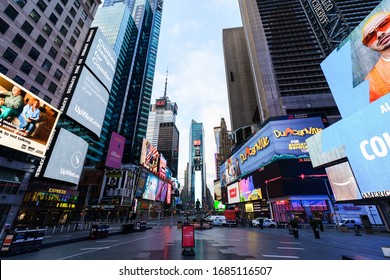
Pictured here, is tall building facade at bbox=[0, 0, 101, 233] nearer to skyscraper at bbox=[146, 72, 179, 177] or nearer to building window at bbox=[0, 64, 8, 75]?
building window at bbox=[0, 64, 8, 75]

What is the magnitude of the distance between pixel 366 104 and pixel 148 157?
2652 inches

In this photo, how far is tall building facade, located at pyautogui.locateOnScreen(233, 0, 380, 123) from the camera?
2496 inches

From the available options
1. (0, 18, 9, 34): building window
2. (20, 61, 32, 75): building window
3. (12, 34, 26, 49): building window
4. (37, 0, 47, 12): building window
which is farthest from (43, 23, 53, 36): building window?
(20, 61, 32, 75): building window

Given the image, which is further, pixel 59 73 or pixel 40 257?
pixel 59 73

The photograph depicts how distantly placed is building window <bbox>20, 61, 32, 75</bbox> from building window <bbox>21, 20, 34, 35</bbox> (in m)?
5.04

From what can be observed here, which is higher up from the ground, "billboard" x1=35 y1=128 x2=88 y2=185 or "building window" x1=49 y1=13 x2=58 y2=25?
"building window" x1=49 y1=13 x2=58 y2=25

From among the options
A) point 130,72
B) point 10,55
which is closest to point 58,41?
point 10,55

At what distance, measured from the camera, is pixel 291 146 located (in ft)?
145

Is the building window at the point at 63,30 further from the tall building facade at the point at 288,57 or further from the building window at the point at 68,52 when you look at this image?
the tall building facade at the point at 288,57

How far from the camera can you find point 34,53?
92.9ft

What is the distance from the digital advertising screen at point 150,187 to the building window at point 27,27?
55497mm

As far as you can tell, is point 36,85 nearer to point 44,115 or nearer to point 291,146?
point 44,115
